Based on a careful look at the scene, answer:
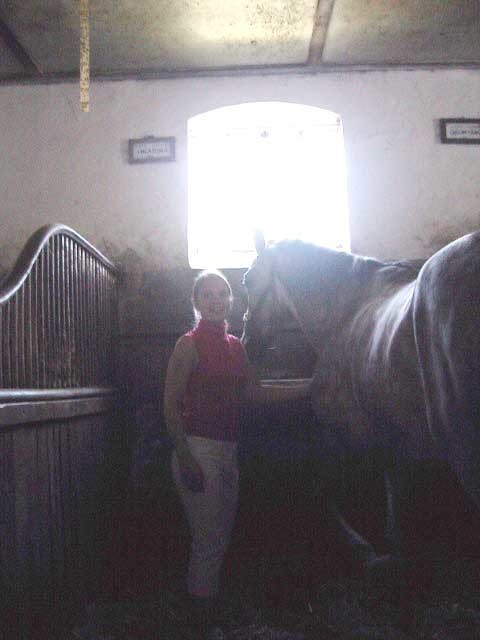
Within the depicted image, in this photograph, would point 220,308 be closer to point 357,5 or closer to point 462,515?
point 462,515

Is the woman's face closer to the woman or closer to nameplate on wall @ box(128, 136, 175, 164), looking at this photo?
the woman

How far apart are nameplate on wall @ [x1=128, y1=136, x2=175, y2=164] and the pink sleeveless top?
220 cm

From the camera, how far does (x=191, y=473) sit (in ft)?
6.04

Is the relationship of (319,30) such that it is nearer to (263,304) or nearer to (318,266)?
(318,266)

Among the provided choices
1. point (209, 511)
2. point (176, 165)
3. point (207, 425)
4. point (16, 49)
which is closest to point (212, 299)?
point (207, 425)

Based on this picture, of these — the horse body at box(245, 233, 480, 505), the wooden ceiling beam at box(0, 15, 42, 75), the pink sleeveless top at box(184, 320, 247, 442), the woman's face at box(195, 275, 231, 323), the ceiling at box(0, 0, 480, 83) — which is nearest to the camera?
the horse body at box(245, 233, 480, 505)

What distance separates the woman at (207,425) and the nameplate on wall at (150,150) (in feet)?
6.81

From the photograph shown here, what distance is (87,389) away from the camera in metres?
2.51

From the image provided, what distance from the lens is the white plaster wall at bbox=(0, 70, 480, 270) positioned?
389 cm

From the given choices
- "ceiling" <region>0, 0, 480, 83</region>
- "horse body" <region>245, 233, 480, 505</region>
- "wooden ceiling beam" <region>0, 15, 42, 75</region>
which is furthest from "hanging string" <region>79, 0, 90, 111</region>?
"horse body" <region>245, 233, 480, 505</region>

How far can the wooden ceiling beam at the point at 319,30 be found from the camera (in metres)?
3.33

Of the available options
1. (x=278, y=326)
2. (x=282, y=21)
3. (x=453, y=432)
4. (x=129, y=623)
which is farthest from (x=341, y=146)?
(x=129, y=623)

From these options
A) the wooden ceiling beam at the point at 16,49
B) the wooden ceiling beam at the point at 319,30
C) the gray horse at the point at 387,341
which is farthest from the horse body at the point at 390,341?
the wooden ceiling beam at the point at 16,49

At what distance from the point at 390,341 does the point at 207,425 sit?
718mm
